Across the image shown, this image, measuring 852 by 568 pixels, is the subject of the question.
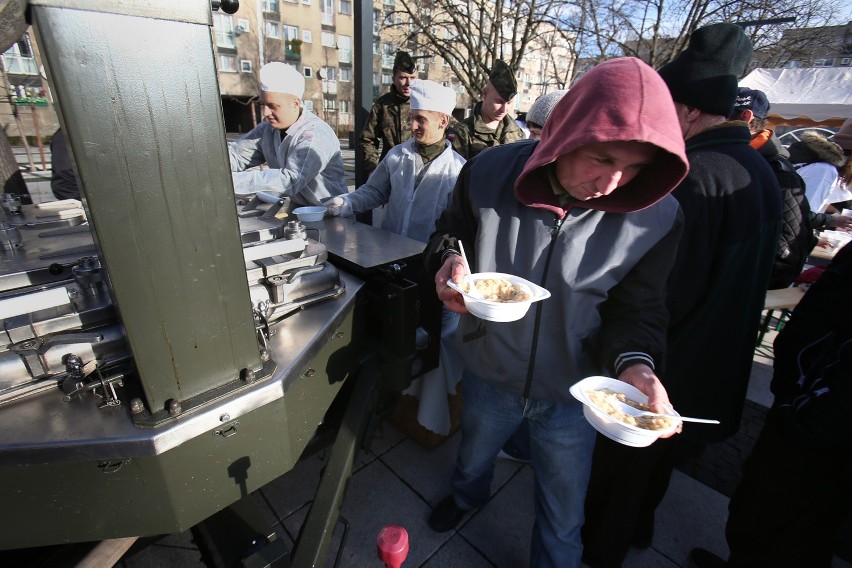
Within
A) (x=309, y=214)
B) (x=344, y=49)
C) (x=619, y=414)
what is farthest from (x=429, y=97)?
(x=344, y=49)

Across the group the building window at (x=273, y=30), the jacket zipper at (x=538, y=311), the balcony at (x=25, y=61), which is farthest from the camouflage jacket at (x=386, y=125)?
the building window at (x=273, y=30)

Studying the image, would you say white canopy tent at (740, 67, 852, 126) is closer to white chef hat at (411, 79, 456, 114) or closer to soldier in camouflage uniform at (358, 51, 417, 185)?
soldier in camouflage uniform at (358, 51, 417, 185)

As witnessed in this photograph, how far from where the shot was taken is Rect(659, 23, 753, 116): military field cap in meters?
1.71

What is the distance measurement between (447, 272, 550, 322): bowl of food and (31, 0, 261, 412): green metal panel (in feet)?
1.95

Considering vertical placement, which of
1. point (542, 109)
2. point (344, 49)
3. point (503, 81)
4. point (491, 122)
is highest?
point (344, 49)

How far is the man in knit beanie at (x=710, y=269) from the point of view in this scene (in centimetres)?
158

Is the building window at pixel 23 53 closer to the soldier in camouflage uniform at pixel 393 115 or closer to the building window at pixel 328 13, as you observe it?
the soldier in camouflage uniform at pixel 393 115

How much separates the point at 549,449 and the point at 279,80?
2.77 meters

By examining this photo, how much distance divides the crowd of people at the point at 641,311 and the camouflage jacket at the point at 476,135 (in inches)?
97.9

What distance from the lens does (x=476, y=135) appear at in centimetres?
430

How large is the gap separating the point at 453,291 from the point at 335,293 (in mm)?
442

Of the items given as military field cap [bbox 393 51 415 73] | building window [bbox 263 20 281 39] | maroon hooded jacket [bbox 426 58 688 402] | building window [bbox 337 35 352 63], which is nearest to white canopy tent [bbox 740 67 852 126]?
military field cap [bbox 393 51 415 73]

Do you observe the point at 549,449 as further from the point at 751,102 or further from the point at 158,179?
the point at 751,102

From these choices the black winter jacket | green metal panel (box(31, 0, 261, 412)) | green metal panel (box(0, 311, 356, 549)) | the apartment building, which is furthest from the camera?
the apartment building
